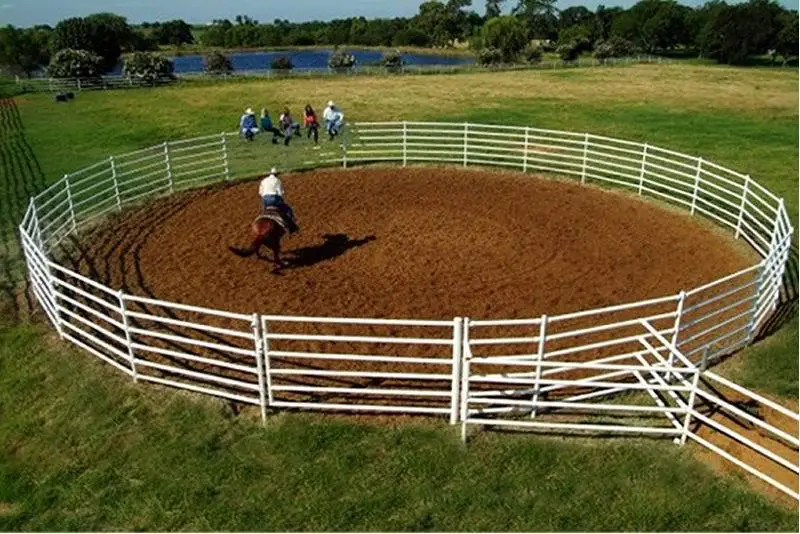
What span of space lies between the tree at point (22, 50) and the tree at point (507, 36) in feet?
176

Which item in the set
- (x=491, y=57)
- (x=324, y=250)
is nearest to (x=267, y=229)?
(x=324, y=250)

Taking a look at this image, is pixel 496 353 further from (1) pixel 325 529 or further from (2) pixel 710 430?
(1) pixel 325 529

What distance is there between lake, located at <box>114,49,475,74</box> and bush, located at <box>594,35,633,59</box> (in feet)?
70.3

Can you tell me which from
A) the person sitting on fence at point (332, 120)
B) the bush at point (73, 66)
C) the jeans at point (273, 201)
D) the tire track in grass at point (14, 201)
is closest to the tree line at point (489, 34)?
the bush at point (73, 66)

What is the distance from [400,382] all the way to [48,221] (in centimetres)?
1150

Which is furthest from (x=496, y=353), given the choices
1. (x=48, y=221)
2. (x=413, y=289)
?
(x=48, y=221)

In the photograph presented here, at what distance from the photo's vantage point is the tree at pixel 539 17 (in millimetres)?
115625

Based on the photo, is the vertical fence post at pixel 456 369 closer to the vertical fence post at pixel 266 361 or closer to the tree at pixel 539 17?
the vertical fence post at pixel 266 361

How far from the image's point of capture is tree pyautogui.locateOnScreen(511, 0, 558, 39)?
115625 mm

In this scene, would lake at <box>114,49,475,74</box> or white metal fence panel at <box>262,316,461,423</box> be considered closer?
white metal fence panel at <box>262,316,461,423</box>

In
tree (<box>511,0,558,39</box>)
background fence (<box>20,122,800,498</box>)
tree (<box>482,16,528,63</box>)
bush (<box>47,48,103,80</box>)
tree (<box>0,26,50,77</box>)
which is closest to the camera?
background fence (<box>20,122,800,498</box>)

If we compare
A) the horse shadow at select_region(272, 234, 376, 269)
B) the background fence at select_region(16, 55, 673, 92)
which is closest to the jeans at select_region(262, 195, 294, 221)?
the horse shadow at select_region(272, 234, 376, 269)

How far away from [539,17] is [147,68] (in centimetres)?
9219

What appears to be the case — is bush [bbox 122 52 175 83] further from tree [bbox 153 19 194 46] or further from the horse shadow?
tree [bbox 153 19 194 46]
